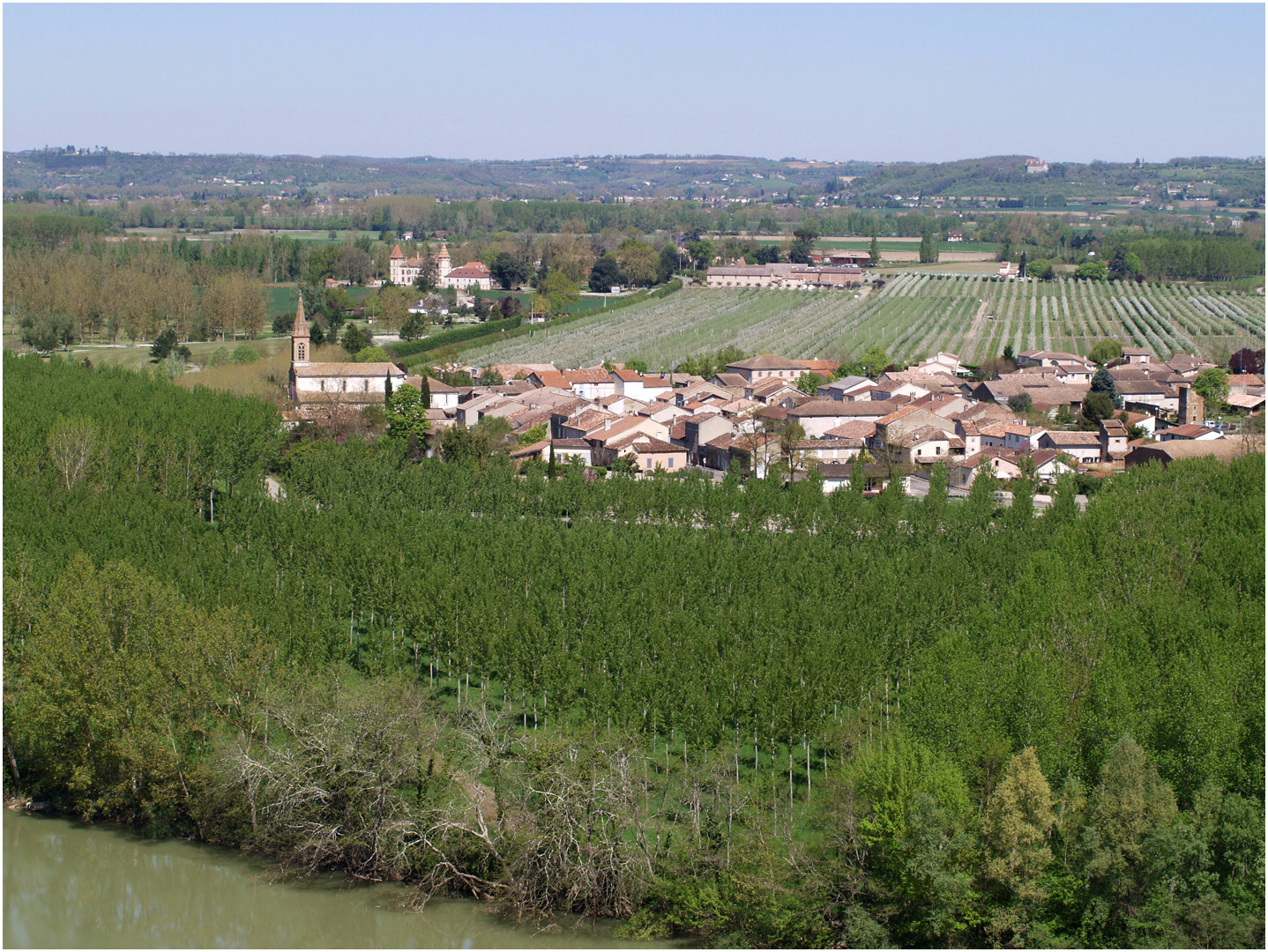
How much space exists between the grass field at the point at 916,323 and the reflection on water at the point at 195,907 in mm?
36545

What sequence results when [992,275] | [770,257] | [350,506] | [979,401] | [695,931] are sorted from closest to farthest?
[695,931], [350,506], [979,401], [992,275], [770,257]

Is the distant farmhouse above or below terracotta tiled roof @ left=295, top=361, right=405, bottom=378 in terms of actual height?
above

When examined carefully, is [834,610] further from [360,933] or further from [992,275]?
[992,275]

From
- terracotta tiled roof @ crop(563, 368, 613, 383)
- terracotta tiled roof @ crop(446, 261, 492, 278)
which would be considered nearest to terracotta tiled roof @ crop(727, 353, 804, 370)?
terracotta tiled roof @ crop(563, 368, 613, 383)

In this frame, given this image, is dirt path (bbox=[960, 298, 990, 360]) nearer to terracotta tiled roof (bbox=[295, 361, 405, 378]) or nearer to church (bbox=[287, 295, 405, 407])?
terracotta tiled roof (bbox=[295, 361, 405, 378])

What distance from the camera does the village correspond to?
109 feet

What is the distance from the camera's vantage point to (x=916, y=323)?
64.2m

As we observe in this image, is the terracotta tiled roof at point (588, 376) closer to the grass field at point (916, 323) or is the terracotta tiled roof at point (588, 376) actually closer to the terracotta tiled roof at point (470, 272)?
the grass field at point (916, 323)

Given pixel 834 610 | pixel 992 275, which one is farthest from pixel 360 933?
pixel 992 275

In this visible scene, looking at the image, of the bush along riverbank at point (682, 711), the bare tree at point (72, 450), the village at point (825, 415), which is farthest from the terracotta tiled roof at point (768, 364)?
the bare tree at point (72, 450)

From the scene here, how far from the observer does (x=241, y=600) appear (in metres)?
18.8

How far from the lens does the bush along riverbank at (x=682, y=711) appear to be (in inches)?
503

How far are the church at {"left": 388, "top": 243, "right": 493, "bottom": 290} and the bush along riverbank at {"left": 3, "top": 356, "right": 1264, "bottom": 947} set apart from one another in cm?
5730

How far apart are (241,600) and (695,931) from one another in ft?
28.7
